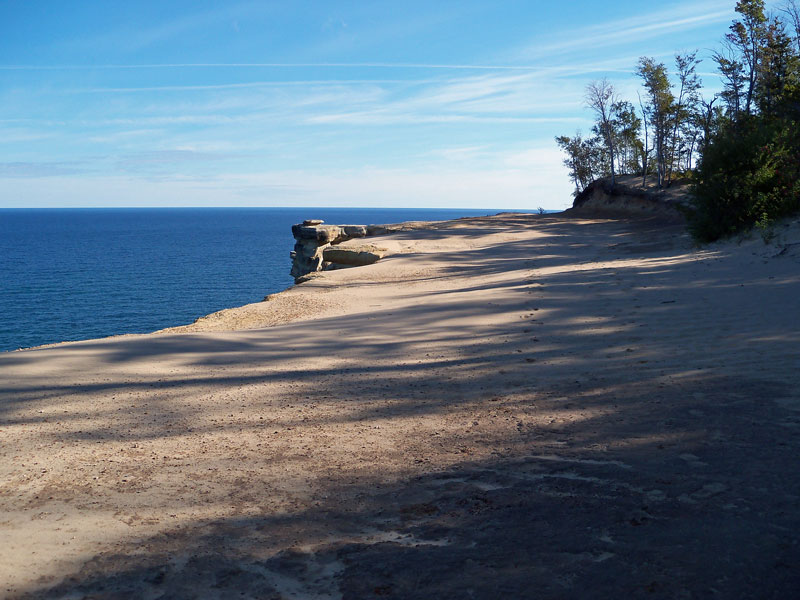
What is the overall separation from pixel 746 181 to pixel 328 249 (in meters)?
13.2

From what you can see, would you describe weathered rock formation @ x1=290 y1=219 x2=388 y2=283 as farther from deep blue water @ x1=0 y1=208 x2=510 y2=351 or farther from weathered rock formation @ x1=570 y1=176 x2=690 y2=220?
weathered rock formation @ x1=570 y1=176 x2=690 y2=220

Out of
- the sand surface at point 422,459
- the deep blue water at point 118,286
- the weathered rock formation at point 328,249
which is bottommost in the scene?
the deep blue water at point 118,286

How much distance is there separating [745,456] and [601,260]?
45.4ft

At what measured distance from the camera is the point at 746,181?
1518 centimetres

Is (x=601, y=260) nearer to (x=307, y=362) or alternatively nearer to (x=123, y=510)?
(x=307, y=362)

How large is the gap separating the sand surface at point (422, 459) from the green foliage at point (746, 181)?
22.8 ft

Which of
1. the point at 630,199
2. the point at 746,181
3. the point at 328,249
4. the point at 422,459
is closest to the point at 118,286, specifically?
the point at 328,249

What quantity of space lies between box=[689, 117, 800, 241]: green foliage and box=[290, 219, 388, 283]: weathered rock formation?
10.2 metres

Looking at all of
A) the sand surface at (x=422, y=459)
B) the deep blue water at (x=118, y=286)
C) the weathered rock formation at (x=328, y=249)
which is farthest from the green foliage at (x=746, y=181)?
the deep blue water at (x=118, y=286)

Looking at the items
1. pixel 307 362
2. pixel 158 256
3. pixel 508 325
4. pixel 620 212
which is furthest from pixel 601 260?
pixel 158 256

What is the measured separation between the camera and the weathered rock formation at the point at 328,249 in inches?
842

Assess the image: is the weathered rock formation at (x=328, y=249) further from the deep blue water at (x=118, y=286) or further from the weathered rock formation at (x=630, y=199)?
the weathered rock formation at (x=630, y=199)

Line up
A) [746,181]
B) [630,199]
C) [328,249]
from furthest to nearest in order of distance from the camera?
[630,199] → [328,249] → [746,181]

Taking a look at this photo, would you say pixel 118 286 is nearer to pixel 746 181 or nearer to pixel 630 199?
→ pixel 630 199
